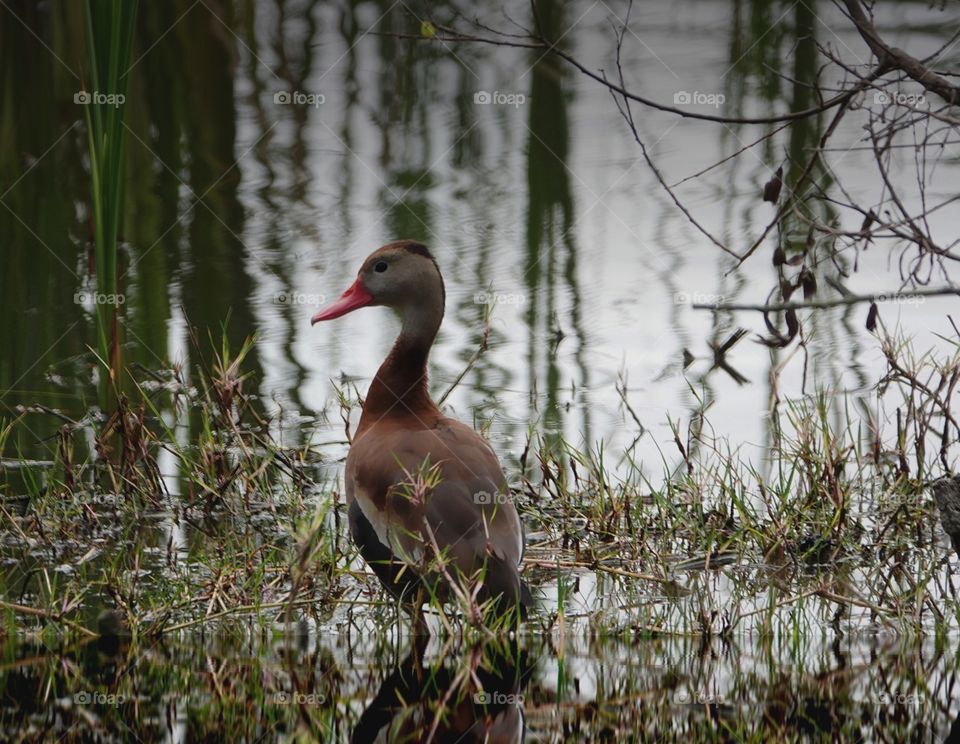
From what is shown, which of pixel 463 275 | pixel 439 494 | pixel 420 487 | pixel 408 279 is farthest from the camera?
pixel 463 275

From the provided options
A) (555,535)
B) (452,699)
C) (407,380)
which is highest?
→ (407,380)

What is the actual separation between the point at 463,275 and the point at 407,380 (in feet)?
8.92

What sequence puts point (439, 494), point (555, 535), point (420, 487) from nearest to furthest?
point (420, 487)
point (439, 494)
point (555, 535)

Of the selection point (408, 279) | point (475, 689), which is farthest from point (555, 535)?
point (475, 689)

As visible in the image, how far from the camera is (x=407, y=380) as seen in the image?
5012 millimetres

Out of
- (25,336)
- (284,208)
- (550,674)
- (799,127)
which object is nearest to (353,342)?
(25,336)

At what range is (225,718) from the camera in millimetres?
3588

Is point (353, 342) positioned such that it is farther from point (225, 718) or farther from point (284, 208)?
point (225, 718)

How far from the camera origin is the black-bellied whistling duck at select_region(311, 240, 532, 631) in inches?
158

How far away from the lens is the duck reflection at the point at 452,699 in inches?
139

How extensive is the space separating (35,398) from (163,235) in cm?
244

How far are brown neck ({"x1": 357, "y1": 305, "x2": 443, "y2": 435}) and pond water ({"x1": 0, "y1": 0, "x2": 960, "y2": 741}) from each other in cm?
56

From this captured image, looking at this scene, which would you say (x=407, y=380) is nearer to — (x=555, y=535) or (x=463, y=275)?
(x=555, y=535)

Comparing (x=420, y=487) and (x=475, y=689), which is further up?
(x=420, y=487)
